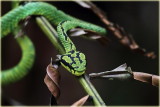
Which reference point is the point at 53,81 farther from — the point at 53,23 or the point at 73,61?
the point at 53,23

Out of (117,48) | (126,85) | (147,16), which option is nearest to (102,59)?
(117,48)

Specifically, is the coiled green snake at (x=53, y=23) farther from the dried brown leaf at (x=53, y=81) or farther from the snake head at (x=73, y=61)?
the dried brown leaf at (x=53, y=81)

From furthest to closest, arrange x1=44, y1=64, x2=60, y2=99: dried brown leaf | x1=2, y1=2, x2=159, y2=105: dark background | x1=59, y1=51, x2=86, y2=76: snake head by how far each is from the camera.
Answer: x1=2, y1=2, x2=159, y2=105: dark background, x1=59, y1=51, x2=86, y2=76: snake head, x1=44, y1=64, x2=60, y2=99: dried brown leaf

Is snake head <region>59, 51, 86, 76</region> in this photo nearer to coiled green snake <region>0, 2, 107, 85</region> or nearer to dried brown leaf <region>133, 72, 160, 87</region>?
coiled green snake <region>0, 2, 107, 85</region>

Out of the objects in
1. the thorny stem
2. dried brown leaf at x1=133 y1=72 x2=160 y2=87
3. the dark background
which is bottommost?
the dark background

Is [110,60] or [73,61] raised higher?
[73,61]

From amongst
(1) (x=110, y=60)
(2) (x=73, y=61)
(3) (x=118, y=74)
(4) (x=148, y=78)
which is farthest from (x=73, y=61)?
(1) (x=110, y=60)

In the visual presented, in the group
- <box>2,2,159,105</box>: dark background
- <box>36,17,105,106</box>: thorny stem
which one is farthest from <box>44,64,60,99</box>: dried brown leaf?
<box>2,2,159,105</box>: dark background
